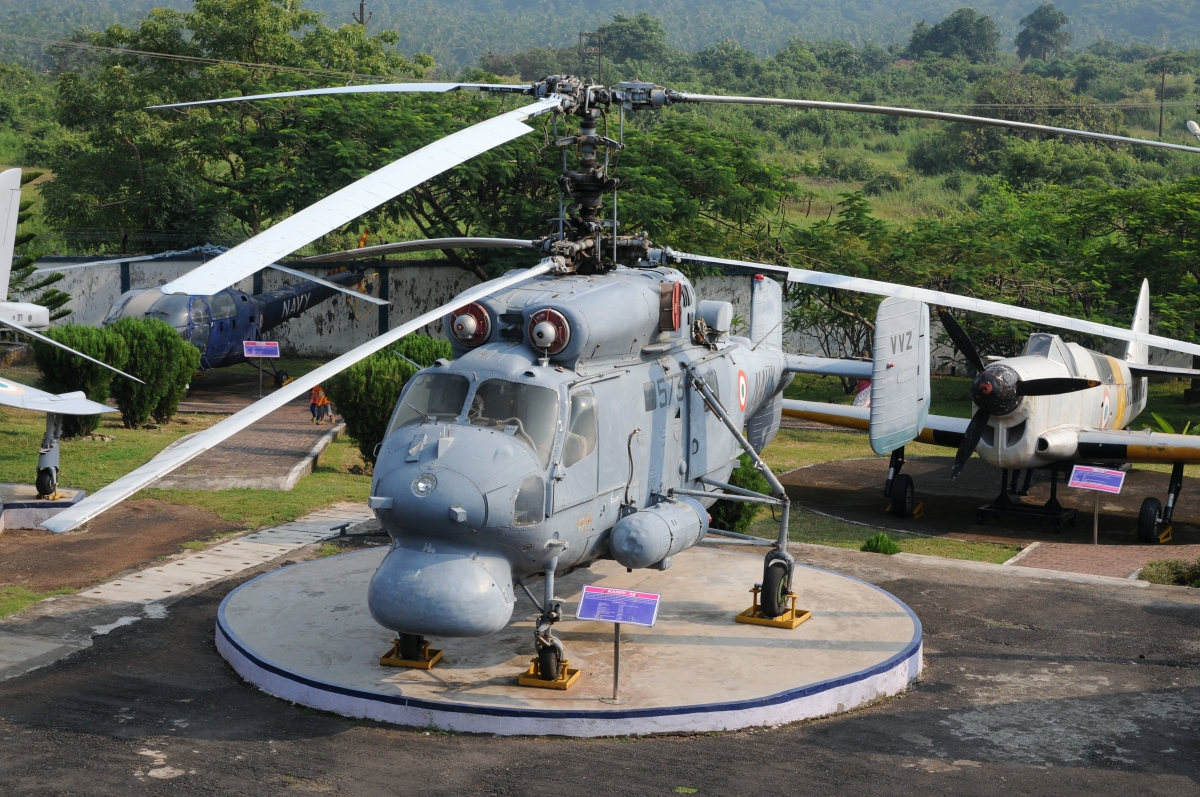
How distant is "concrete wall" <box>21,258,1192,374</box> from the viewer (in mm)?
37281

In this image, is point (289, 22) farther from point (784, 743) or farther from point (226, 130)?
point (784, 743)

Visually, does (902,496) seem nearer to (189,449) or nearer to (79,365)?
(79,365)

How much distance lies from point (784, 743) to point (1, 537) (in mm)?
11369

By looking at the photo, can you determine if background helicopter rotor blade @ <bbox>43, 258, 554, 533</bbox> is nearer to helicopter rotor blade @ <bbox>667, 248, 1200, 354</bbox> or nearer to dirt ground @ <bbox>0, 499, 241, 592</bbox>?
helicopter rotor blade @ <bbox>667, 248, 1200, 354</bbox>

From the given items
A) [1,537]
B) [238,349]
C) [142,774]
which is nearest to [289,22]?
[238,349]

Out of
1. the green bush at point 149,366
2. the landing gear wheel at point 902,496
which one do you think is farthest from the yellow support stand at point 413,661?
the green bush at point 149,366

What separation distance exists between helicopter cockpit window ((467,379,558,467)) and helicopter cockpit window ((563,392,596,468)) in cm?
24

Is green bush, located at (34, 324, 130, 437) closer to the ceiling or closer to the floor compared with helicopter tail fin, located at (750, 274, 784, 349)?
closer to the floor

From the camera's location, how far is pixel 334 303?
38.0 meters

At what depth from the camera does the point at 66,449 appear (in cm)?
2275

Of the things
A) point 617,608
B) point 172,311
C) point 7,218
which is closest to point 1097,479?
point 617,608

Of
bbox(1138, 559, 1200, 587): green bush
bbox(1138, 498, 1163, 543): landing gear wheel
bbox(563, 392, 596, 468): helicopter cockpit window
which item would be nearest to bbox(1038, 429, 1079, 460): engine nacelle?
bbox(1138, 498, 1163, 543): landing gear wheel

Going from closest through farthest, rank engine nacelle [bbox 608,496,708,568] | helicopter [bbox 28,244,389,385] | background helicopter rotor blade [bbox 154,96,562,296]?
background helicopter rotor blade [bbox 154,96,562,296] < engine nacelle [bbox 608,496,708,568] < helicopter [bbox 28,244,389,385]

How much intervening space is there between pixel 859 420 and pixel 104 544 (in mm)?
13065
